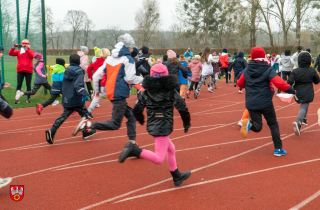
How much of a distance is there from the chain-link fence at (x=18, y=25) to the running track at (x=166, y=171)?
6.94 metres

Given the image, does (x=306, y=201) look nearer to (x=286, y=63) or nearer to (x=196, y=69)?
(x=196, y=69)

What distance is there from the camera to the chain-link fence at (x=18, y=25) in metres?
13.2

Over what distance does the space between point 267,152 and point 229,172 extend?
1336 mm

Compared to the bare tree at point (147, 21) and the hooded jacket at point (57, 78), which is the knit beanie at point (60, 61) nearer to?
the hooded jacket at point (57, 78)

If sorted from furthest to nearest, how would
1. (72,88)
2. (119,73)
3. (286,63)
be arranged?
(286,63) < (72,88) < (119,73)

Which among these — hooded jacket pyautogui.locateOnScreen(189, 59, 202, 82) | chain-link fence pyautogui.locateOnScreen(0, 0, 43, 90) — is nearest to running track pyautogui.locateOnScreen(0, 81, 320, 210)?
hooded jacket pyautogui.locateOnScreen(189, 59, 202, 82)

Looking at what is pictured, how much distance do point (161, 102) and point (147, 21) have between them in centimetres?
4611

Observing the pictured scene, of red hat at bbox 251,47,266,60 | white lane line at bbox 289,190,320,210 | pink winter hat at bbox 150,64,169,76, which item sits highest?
red hat at bbox 251,47,266,60

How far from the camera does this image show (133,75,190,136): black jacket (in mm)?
3725

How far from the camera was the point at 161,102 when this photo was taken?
3801 millimetres

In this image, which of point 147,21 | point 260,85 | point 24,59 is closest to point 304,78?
point 260,85

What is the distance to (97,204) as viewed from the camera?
3.66 metres

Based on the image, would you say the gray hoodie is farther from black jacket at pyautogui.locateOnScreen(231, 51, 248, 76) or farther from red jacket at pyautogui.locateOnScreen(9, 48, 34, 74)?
red jacket at pyautogui.locateOnScreen(9, 48, 34, 74)

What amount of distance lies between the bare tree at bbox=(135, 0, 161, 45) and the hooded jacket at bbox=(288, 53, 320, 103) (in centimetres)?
4240
